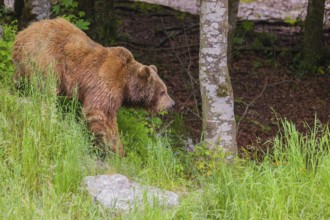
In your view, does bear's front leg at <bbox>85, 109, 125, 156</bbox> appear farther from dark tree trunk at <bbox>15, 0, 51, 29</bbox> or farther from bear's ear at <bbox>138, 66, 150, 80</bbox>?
dark tree trunk at <bbox>15, 0, 51, 29</bbox>

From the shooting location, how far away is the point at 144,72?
707 centimetres

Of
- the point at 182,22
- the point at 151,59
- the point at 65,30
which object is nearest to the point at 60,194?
the point at 65,30

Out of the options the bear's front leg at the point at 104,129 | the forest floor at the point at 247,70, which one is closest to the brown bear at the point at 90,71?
the bear's front leg at the point at 104,129

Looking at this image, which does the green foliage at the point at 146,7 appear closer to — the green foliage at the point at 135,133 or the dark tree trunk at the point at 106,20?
the dark tree trunk at the point at 106,20

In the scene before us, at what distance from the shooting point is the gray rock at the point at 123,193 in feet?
16.8

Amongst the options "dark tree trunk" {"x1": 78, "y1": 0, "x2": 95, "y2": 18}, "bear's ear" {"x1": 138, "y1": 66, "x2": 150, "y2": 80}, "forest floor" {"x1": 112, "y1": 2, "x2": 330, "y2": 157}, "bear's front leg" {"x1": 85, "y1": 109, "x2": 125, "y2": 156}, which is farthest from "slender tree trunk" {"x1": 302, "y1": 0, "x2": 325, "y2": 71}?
"bear's front leg" {"x1": 85, "y1": 109, "x2": 125, "y2": 156}

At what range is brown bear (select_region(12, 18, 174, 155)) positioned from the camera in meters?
6.73

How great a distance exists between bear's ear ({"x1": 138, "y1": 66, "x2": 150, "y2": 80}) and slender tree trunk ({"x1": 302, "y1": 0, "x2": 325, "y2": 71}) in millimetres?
6325

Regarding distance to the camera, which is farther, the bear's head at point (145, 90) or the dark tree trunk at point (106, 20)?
the dark tree trunk at point (106, 20)

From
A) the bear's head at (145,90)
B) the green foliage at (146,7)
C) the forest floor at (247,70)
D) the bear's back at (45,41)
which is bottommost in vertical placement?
the forest floor at (247,70)

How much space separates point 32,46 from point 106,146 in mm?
1365

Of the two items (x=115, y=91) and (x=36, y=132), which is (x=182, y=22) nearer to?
(x=115, y=91)

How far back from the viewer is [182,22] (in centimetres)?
1431

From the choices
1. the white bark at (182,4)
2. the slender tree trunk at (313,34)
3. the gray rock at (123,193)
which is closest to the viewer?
the gray rock at (123,193)
